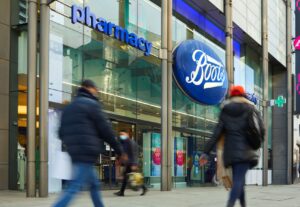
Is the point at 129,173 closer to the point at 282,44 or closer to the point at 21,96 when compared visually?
the point at 21,96

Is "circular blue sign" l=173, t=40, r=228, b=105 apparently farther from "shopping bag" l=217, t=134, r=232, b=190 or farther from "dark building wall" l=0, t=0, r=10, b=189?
"shopping bag" l=217, t=134, r=232, b=190

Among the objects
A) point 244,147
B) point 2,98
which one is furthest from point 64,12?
point 244,147

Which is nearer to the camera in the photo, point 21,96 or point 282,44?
point 21,96

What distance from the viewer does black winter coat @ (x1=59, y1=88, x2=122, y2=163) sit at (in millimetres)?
5746

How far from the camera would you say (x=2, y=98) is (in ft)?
44.1

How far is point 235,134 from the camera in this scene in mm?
6688

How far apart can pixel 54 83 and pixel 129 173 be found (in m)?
3.16

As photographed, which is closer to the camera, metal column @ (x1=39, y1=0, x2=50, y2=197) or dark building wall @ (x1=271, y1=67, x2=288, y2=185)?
metal column @ (x1=39, y1=0, x2=50, y2=197)

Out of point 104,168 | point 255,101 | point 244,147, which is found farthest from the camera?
point 255,101

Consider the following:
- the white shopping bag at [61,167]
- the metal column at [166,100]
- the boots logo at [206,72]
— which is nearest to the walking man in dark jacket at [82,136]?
the white shopping bag at [61,167]

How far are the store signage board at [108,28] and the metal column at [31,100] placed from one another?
1.63 metres

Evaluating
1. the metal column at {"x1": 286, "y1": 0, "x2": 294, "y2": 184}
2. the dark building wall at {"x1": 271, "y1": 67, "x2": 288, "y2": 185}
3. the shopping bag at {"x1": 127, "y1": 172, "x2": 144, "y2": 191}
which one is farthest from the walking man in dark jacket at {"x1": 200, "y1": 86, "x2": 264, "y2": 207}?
the dark building wall at {"x1": 271, "y1": 67, "x2": 288, "y2": 185}

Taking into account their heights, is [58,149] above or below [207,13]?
below

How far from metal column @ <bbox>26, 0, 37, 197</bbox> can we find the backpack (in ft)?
20.4
